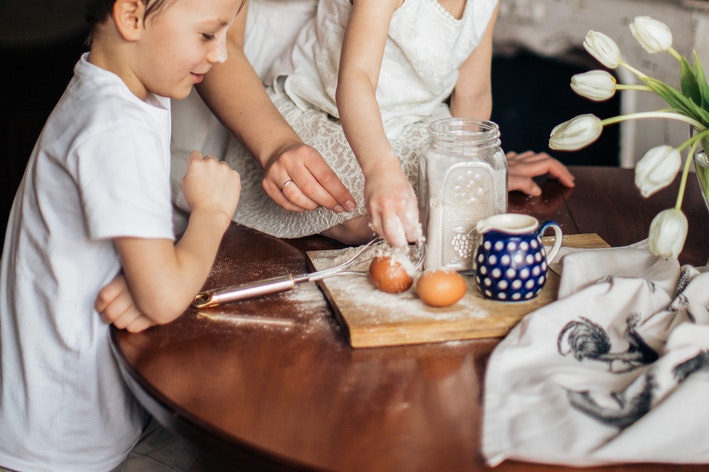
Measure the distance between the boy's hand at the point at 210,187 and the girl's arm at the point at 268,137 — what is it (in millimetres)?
190

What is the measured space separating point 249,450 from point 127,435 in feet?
1.52

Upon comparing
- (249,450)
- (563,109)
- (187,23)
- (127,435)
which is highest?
(187,23)

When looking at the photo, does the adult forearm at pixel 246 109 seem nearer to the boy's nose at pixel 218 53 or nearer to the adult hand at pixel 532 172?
the boy's nose at pixel 218 53

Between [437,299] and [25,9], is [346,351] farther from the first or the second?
[25,9]

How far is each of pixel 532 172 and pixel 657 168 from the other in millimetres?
671

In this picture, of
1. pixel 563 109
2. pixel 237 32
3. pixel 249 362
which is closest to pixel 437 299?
pixel 249 362

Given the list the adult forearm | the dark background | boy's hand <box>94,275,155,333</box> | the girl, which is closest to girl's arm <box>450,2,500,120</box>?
the girl

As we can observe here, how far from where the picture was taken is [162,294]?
101cm

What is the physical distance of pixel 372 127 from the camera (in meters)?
1.22

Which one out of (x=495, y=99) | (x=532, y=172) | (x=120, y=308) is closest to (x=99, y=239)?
(x=120, y=308)

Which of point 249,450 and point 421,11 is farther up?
point 421,11

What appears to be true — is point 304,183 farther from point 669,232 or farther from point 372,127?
point 669,232

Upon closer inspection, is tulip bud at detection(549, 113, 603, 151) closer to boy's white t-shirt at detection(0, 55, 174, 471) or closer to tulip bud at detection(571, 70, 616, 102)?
tulip bud at detection(571, 70, 616, 102)

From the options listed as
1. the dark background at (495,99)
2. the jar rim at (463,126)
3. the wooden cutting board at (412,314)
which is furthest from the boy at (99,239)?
the dark background at (495,99)
